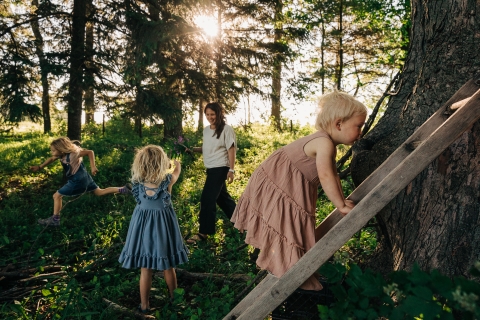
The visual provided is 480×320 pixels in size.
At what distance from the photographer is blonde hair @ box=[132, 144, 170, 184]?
12.3 feet

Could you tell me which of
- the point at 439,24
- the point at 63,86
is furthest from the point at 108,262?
the point at 63,86

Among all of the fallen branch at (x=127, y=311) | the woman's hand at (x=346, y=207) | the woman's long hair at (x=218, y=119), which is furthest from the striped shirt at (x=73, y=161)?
the woman's hand at (x=346, y=207)

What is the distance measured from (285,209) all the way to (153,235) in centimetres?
174

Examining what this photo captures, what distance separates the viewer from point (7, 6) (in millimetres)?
10680

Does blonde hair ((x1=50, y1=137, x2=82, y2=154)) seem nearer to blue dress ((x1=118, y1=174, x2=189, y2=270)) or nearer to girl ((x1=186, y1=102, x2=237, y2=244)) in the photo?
girl ((x1=186, y1=102, x2=237, y2=244))

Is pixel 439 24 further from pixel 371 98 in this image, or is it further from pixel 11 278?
pixel 371 98

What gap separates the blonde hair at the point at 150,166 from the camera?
147 inches

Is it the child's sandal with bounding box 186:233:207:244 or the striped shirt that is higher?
the striped shirt

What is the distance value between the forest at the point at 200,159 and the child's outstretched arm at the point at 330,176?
33 cm

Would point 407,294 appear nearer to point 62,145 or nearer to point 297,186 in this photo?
point 297,186

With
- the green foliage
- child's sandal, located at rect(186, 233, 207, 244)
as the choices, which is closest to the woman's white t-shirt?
child's sandal, located at rect(186, 233, 207, 244)

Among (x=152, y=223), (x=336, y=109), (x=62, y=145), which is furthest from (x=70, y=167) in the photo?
(x=336, y=109)

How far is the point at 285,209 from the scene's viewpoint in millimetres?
2498

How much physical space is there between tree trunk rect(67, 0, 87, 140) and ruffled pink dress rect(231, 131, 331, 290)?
6.94m
